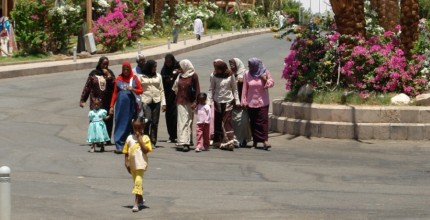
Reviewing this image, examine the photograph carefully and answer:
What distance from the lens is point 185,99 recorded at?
18.5 metres

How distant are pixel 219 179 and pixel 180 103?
Result: 3729 millimetres

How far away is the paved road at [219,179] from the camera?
40.1ft

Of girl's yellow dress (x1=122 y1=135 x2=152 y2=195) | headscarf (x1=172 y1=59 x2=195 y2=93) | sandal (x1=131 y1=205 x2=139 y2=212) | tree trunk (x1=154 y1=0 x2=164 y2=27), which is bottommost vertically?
sandal (x1=131 y1=205 x2=139 y2=212)

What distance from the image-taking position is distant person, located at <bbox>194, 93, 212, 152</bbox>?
60.7 feet

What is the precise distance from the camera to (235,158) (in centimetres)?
1759

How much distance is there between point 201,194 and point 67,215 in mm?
2139

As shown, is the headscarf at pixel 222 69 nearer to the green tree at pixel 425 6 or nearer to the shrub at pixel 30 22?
the shrub at pixel 30 22

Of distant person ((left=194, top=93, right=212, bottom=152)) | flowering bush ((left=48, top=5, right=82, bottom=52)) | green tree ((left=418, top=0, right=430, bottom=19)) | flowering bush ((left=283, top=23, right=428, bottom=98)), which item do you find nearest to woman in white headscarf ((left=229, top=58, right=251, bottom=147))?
distant person ((left=194, top=93, right=212, bottom=152))

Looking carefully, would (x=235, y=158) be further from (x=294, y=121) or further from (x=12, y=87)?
(x=12, y=87)

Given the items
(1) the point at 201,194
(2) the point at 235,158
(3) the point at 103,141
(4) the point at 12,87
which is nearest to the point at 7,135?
(3) the point at 103,141

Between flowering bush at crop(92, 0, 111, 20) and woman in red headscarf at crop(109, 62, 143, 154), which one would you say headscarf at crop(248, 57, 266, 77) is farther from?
flowering bush at crop(92, 0, 111, 20)

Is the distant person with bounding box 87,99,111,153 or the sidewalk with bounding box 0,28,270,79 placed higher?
the sidewalk with bounding box 0,28,270,79

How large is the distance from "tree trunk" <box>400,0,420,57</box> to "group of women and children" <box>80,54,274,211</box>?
4.36m

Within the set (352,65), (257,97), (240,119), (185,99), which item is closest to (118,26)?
(352,65)
